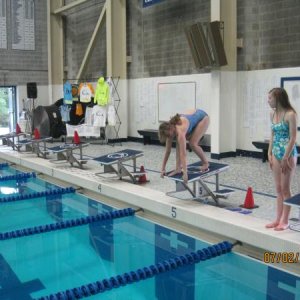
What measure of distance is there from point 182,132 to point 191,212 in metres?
0.91

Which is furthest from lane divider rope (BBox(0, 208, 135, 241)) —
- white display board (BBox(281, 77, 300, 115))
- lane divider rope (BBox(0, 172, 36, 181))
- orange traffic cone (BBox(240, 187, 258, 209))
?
white display board (BBox(281, 77, 300, 115))

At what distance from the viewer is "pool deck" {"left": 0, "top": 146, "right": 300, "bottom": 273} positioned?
3.92 metres

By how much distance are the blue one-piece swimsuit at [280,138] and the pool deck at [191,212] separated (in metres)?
0.72

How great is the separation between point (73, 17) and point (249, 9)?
26.2 ft

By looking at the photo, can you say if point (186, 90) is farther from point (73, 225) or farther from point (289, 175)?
point (289, 175)

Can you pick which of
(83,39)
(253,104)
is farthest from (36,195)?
(83,39)

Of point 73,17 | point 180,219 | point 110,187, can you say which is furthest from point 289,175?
point 73,17

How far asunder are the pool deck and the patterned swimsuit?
0.72m

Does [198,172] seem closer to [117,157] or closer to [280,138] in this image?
[280,138]

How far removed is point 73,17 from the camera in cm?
1516

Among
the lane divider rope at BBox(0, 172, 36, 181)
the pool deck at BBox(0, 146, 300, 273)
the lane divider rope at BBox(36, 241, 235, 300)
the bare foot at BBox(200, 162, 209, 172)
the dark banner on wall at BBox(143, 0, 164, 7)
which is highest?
the dark banner on wall at BBox(143, 0, 164, 7)

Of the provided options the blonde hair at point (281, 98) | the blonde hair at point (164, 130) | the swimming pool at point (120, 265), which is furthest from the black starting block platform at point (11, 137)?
the blonde hair at point (281, 98)

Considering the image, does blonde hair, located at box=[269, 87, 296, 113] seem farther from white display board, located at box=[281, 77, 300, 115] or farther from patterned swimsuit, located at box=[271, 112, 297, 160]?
white display board, located at box=[281, 77, 300, 115]

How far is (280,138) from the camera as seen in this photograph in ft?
12.7
